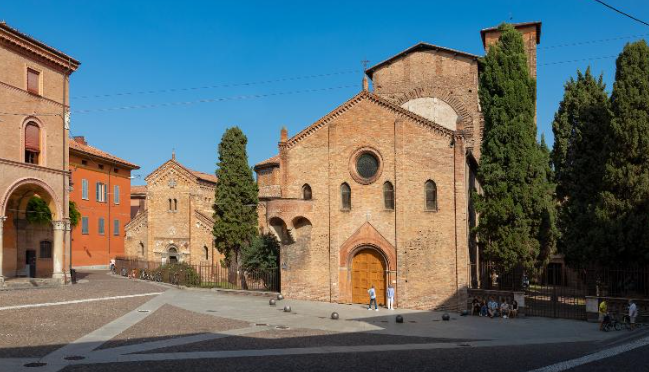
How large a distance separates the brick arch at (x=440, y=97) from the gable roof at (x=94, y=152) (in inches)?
991

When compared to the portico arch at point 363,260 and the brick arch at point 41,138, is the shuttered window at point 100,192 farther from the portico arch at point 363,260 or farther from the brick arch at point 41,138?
the portico arch at point 363,260

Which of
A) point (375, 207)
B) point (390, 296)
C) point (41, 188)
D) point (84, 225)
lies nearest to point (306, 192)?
point (375, 207)

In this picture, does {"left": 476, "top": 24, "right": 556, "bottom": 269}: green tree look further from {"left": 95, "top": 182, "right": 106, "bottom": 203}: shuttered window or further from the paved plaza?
{"left": 95, "top": 182, "right": 106, "bottom": 203}: shuttered window

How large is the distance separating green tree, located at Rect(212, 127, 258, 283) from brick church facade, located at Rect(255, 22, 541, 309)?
8908mm

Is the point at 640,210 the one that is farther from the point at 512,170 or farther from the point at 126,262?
the point at 126,262

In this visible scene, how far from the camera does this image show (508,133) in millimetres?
23578

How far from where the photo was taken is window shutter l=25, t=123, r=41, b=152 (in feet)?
95.8

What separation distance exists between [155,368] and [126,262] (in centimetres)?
3072

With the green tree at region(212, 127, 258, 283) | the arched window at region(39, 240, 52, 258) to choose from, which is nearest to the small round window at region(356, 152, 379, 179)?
the green tree at region(212, 127, 258, 283)

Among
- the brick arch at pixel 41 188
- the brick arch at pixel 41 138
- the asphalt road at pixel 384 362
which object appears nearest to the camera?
the asphalt road at pixel 384 362

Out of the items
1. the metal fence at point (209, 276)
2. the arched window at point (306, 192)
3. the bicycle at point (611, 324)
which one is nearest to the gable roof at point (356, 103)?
the arched window at point (306, 192)

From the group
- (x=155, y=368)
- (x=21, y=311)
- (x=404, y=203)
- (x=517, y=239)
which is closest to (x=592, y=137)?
(x=517, y=239)

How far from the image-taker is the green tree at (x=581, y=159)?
75.7 feet

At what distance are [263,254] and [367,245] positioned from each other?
902 centimetres
